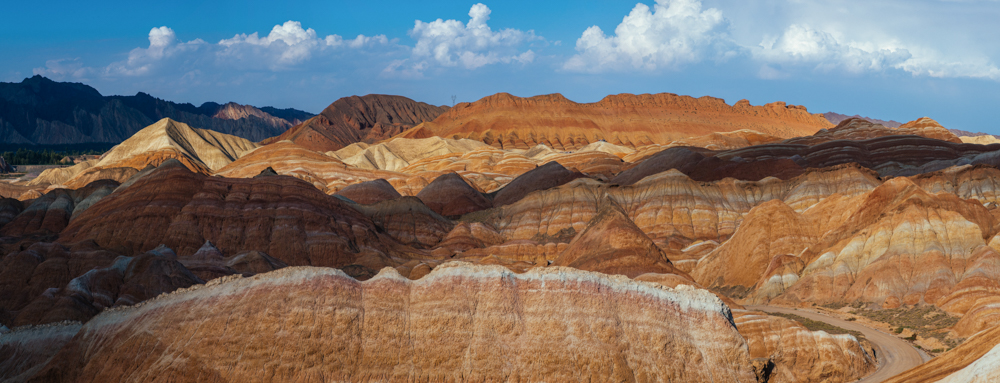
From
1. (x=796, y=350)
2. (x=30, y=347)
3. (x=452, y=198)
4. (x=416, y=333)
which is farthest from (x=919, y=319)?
(x=452, y=198)

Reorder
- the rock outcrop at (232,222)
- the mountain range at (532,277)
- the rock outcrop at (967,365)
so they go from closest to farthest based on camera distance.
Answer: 1. the rock outcrop at (967,365)
2. the mountain range at (532,277)
3. the rock outcrop at (232,222)

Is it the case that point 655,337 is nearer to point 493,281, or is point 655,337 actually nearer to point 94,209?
point 493,281

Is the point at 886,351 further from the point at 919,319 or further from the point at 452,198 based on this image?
the point at 452,198

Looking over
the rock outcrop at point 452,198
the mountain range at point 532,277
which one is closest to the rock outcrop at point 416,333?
the mountain range at point 532,277

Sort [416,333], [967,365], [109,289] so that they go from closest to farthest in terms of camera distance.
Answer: [967,365], [416,333], [109,289]

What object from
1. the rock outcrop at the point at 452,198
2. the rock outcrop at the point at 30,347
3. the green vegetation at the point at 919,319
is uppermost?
the rock outcrop at the point at 30,347

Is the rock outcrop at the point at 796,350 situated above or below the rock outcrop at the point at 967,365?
below

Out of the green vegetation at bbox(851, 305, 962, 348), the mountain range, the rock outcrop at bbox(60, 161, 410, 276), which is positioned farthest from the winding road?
the rock outcrop at bbox(60, 161, 410, 276)

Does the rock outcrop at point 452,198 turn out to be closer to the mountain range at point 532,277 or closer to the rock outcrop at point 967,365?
the mountain range at point 532,277
